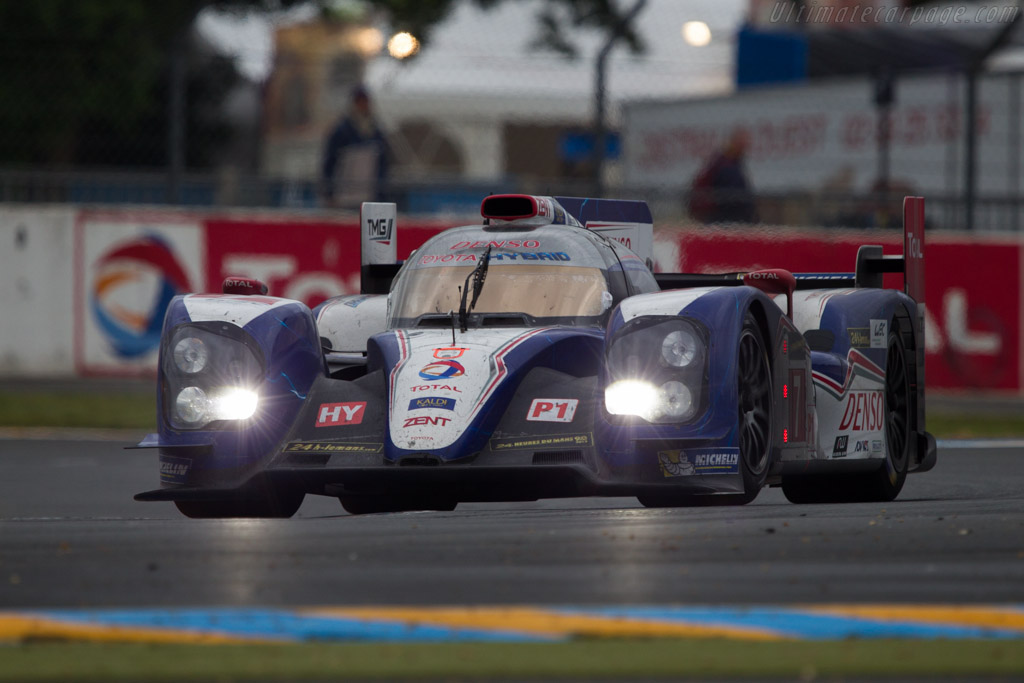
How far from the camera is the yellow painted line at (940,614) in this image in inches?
152

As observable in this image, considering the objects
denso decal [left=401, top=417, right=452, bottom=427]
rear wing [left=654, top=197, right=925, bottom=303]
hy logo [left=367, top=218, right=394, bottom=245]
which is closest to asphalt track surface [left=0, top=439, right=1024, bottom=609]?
denso decal [left=401, top=417, right=452, bottom=427]

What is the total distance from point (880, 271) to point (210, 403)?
10.6 ft

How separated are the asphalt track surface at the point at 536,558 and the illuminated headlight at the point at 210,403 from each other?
2.05ft

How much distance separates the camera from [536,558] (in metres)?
4.79

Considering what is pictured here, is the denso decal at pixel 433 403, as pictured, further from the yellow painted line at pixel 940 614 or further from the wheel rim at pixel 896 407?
the wheel rim at pixel 896 407

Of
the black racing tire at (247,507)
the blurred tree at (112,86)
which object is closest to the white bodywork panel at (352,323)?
the black racing tire at (247,507)

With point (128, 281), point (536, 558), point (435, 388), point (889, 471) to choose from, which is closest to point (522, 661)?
point (536, 558)

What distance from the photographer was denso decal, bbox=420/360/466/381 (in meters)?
6.08

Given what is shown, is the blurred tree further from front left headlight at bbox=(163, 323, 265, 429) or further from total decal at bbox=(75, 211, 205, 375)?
front left headlight at bbox=(163, 323, 265, 429)

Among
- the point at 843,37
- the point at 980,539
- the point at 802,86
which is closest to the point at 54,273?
the point at 980,539

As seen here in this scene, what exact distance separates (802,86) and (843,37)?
3.91 meters

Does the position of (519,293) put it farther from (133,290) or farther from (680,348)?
(133,290)

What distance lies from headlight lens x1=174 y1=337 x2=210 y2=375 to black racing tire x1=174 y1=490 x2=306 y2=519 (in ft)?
1.75

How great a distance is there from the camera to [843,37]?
28.1m
